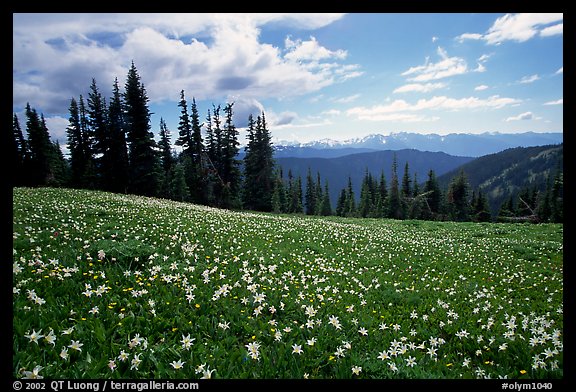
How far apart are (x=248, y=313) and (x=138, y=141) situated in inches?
1480

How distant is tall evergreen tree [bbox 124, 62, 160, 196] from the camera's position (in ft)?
119

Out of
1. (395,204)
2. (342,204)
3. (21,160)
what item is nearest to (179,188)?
(21,160)

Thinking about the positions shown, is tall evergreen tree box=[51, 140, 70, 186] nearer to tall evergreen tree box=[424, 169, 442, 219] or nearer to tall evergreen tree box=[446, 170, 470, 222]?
tall evergreen tree box=[424, 169, 442, 219]

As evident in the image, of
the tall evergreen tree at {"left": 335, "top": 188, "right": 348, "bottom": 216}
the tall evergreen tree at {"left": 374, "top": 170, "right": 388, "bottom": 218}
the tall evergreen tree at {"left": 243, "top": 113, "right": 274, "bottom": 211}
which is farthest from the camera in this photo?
the tall evergreen tree at {"left": 335, "top": 188, "right": 348, "bottom": 216}

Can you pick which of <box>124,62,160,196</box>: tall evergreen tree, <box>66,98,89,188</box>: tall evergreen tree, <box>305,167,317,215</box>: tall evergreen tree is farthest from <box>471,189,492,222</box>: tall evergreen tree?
<box>66,98,89,188</box>: tall evergreen tree

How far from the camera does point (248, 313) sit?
5.23 meters

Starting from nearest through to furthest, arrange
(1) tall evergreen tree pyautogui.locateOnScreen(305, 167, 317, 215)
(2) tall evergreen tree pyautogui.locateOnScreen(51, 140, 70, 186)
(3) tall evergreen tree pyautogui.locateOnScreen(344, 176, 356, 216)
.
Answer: (2) tall evergreen tree pyautogui.locateOnScreen(51, 140, 70, 186), (3) tall evergreen tree pyautogui.locateOnScreen(344, 176, 356, 216), (1) tall evergreen tree pyautogui.locateOnScreen(305, 167, 317, 215)

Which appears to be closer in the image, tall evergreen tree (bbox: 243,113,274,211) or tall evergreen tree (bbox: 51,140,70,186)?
tall evergreen tree (bbox: 51,140,70,186)

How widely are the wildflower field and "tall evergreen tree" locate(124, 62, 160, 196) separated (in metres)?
28.8

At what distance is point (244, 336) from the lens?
4.62 metres

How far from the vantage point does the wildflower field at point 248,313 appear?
370cm

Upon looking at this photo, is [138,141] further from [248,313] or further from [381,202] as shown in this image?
[381,202]

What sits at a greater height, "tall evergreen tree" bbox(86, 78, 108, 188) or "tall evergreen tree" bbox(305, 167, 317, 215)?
"tall evergreen tree" bbox(86, 78, 108, 188)
